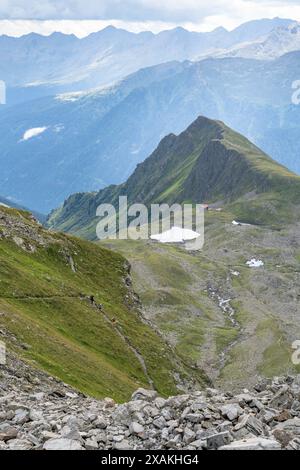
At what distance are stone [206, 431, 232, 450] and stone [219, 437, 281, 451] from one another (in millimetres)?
561

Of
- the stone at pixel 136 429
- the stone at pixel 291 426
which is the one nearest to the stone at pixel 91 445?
the stone at pixel 136 429

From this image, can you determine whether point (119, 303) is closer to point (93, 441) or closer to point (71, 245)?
point (71, 245)

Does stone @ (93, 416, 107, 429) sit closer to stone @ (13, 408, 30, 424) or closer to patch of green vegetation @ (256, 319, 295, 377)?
stone @ (13, 408, 30, 424)

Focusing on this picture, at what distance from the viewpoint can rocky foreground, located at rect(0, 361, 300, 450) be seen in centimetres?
2816

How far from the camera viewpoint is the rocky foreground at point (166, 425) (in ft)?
92.4

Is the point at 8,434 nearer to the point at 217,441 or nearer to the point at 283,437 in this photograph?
the point at 217,441

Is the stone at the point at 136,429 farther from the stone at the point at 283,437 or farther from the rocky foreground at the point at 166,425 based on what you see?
the stone at the point at 283,437

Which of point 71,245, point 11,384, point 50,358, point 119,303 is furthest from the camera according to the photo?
point 71,245

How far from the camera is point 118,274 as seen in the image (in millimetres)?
126250

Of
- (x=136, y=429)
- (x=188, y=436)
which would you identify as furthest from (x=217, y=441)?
(x=136, y=429)

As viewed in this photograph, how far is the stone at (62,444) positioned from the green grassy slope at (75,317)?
115 ft

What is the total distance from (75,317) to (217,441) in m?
65.5
